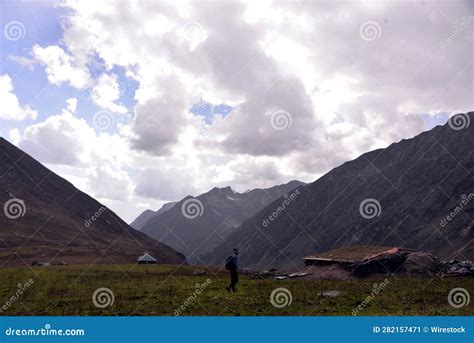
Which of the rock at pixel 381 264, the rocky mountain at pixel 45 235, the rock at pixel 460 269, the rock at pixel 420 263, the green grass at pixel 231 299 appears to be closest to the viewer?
the green grass at pixel 231 299

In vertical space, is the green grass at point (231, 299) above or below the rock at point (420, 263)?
below

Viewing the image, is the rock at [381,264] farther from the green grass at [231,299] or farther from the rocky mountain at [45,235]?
the rocky mountain at [45,235]

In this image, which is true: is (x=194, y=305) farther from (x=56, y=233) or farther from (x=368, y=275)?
(x=56, y=233)

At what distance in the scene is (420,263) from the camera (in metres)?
45.5

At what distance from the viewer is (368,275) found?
139 ft

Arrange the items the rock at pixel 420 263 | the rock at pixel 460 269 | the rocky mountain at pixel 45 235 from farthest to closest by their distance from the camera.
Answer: the rocky mountain at pixel 45 235, the rock at pixel 420 263, the rock at pixel 460 269

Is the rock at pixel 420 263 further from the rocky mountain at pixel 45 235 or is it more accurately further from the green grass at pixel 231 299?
the rocky mountain at pixel 45 235

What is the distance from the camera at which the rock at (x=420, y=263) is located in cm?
4372

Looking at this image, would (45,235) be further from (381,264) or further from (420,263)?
(420,263)

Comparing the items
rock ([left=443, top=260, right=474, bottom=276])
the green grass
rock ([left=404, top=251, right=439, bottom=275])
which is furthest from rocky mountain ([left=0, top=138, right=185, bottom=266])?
rock ([left=443, top=260, right=474, bottom=276])

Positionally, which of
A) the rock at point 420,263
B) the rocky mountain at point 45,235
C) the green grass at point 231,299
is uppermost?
the rocky mountain at point 45,235

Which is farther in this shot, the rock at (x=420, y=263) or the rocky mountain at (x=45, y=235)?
the rocky mountain at (x=45, y=235)

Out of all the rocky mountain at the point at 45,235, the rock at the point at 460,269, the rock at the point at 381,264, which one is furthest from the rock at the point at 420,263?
the rocky mountain at the point at 45,235

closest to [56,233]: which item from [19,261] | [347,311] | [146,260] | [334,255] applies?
[19,261]
